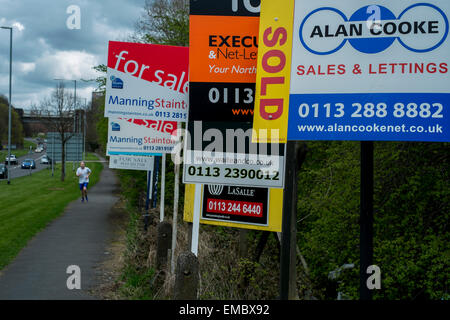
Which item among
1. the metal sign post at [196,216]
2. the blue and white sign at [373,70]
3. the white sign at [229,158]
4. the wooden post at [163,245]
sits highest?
the blue and white sign at [373,70]

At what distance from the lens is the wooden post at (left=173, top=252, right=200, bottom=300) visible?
4492 mm

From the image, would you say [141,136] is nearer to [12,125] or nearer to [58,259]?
[58,259]

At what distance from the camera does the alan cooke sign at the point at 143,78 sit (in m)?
7.83

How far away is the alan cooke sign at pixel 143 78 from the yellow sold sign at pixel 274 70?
3620 millimetres

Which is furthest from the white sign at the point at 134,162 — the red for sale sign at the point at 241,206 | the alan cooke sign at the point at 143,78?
the red for sale sign at the point at 241,206

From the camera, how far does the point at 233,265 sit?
280 inches

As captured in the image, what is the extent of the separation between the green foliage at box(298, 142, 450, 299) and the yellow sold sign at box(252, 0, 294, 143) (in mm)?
3729

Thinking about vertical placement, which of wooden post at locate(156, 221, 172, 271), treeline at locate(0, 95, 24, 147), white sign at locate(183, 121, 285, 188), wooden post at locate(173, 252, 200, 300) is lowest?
wooden post at locate(156, 221, 172, 271)

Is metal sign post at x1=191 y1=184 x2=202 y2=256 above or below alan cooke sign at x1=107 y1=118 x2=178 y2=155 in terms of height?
below

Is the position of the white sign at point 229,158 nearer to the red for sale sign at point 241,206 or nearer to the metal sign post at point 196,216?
the metal sign post at point 196,216

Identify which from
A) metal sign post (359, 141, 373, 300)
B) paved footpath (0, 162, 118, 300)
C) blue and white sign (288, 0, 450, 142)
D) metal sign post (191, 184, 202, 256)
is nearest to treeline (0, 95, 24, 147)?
paved footpath (0, 162, 118, 300)

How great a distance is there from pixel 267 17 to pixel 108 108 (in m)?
4.55

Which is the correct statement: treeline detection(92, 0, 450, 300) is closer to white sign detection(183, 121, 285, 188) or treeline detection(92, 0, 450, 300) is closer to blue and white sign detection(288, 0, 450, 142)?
white sign detection(183, 121, 285, 188)
